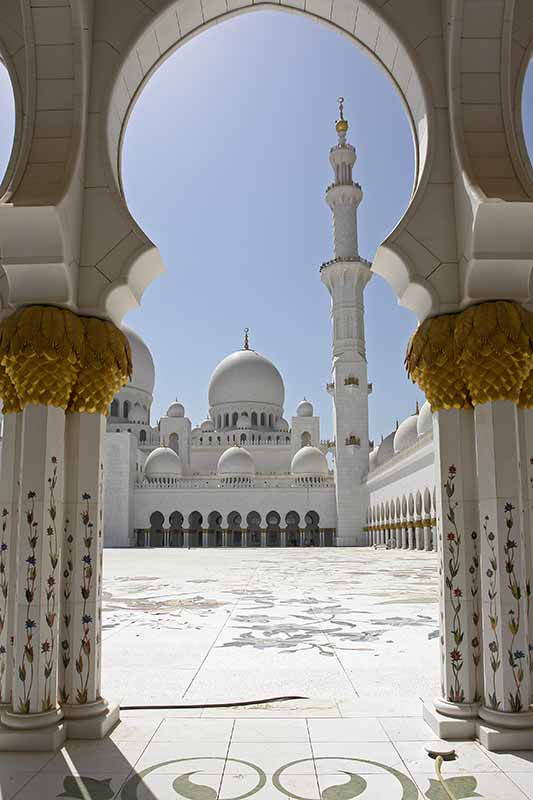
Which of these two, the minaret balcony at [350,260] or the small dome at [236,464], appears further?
the small dome at [236,464]

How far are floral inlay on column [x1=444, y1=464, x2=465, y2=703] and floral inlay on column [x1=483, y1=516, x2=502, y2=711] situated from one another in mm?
134

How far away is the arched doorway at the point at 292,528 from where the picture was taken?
100 ft

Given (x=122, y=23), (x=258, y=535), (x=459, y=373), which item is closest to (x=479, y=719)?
(x=459, y=373)

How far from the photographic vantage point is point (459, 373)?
3.04 metres

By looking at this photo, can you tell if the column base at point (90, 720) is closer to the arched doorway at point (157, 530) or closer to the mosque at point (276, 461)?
the mosque at point (276, 461)

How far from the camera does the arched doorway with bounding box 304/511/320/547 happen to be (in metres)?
30.8

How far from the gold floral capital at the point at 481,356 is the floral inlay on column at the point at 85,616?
1.63m

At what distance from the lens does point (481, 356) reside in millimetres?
2934

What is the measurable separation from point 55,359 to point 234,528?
2929cm

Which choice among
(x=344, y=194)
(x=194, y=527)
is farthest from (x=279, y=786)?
(x=194, y=527)

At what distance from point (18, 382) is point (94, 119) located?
4.12ft

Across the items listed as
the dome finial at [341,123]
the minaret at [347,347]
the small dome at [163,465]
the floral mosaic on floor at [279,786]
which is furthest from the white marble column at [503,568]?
the small dome at [163,465]

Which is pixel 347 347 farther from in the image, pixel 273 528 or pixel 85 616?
pixel 85 616

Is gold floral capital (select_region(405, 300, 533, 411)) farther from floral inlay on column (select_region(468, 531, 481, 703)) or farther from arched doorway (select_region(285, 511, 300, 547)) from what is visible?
arched doorway (select_region(285, 511, 300, 547))
